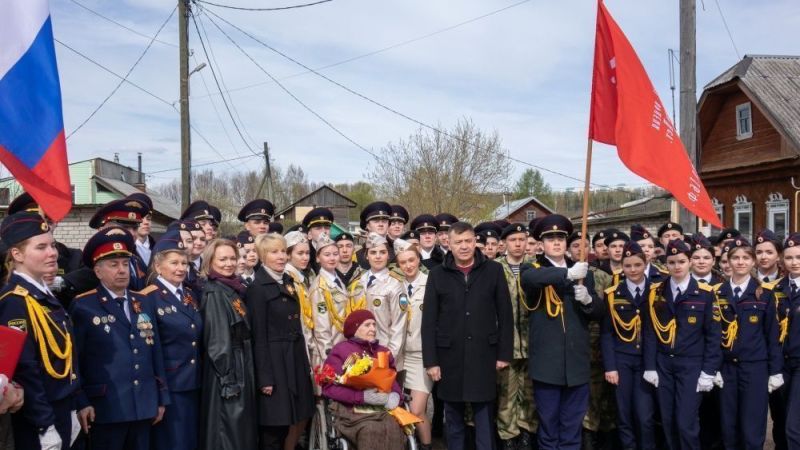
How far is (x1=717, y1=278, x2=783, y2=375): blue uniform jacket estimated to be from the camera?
5488 mm

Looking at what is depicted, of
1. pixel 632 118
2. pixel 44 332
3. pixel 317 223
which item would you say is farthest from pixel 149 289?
pixel 632 118

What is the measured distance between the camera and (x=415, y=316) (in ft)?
19.2

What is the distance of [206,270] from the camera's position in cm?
497

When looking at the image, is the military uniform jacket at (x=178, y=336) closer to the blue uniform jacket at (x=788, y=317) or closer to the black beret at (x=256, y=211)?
the black beret at (x=256, y=211)

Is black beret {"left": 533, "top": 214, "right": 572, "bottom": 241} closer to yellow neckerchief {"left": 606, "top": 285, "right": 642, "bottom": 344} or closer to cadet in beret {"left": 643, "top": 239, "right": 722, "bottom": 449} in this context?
yellow neckerchief {"left": 606, "top": 285, "right": 642, "bottom": 344}

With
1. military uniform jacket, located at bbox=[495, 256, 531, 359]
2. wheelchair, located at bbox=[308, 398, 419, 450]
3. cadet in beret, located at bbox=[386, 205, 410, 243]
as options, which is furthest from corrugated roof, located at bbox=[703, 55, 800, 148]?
wheelchair, located at bbox=[308, 398, 419, 450]

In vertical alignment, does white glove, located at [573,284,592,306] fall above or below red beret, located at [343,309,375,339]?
above

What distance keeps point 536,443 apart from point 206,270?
3260 mm

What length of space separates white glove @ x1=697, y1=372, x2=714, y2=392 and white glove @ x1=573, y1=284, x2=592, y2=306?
119 cm

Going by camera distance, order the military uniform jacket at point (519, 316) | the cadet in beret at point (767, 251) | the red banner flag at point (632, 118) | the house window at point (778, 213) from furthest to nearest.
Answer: the house window at point (778, 213), the cadet in beret at point (767, 251), the military uniform jacket at point (519, 316), the red banner flag at point (632, 118)

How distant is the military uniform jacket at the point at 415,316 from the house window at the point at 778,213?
55.2 ft

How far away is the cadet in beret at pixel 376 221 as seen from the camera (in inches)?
279

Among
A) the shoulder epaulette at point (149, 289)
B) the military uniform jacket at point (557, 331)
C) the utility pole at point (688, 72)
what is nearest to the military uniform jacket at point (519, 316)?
the military uniform jacket at point (557, 331)

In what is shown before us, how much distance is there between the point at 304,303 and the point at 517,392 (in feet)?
6.75
